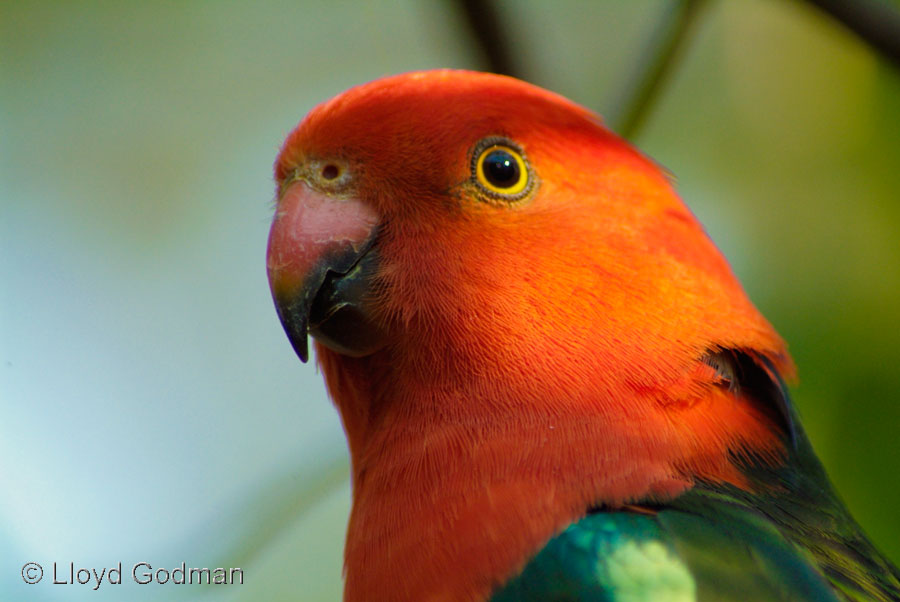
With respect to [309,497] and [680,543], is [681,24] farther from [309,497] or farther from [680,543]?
[309,497]

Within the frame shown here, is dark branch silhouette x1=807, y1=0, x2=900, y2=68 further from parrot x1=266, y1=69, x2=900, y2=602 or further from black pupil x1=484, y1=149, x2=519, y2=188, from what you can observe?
black pupil x1=484, y1=149, x2=519, y2=188

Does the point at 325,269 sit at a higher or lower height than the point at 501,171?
lower

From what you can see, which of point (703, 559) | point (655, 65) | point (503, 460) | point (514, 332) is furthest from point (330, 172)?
point (703, 559)

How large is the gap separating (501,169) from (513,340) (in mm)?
412

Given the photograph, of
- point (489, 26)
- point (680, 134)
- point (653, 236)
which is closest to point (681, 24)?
point (489, 26)

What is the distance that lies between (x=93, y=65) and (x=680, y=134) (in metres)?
3.06

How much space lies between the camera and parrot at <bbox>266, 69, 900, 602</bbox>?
6.30 feet

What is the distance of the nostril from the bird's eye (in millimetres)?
325

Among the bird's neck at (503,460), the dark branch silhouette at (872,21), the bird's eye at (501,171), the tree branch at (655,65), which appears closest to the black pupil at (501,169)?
the bird's eye at (501,171)

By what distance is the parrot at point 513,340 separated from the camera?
1.92 metres

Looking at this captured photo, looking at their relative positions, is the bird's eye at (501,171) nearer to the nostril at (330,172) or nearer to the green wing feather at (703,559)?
the nostril at (330,172)

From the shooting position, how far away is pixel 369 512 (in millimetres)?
2123

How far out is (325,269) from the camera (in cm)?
213

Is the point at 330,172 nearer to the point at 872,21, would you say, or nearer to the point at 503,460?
the point at 503,460
